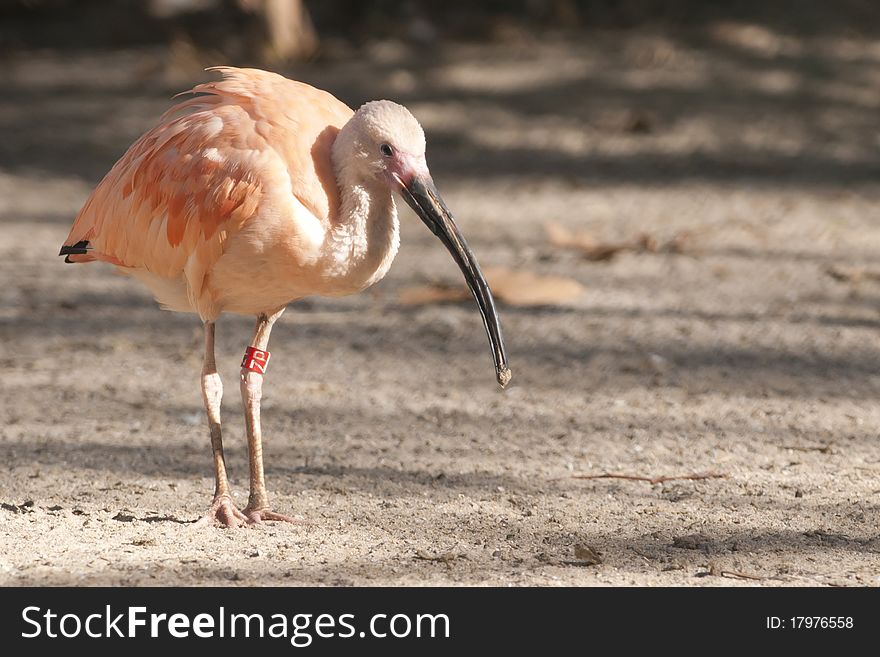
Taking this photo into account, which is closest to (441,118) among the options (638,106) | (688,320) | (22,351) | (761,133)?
(638,106)

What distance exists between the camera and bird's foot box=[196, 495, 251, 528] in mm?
3986

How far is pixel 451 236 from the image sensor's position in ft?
12.6

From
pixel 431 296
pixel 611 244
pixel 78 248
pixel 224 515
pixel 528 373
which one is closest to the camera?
pixel 224 515

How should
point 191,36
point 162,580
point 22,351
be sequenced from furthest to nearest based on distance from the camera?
point 191,36 < point 22,351 < point 162,580

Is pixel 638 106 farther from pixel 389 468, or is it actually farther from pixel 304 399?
pixel 389 468

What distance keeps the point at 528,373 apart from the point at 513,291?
1.12 meters

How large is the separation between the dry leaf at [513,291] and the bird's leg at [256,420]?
8.58 ft

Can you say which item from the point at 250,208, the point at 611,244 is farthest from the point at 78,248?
the point at 611,244

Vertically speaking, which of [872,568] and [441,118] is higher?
[441,118]

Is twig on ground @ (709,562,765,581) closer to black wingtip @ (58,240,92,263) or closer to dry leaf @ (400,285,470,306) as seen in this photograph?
black wingtip @ (58,240,92,263)

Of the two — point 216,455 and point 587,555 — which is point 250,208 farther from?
point 587,555

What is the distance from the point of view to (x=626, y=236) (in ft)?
26.8

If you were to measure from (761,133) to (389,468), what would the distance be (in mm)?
6612

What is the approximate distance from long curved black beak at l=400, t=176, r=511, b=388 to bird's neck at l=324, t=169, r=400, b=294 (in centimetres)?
9
